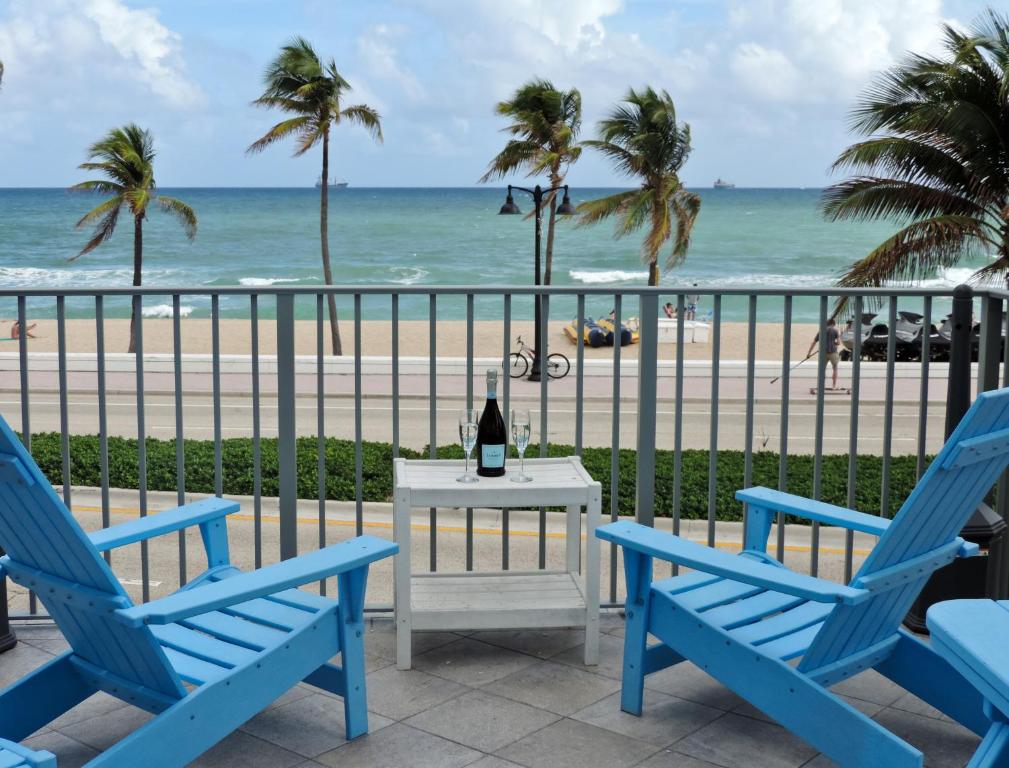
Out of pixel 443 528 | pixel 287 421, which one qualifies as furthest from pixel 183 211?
pixel 287 421

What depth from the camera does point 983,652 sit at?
1.71m

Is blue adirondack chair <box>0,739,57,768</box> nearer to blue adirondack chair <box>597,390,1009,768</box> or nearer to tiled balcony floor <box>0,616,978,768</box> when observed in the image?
tiled balcony floor <box>0,616,978,768</box>

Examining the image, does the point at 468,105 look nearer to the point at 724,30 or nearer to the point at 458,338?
the point at 724,30

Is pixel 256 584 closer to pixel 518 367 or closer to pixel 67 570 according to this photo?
pixel 67 570

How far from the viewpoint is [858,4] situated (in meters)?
73.5

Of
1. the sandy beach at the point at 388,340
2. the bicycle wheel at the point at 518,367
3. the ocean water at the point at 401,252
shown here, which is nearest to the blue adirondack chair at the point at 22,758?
the bicycle wheel at the point at 518,367

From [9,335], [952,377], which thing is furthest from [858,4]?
[952,377]

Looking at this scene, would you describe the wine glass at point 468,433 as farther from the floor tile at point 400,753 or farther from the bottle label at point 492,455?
the floor tile at point 400,753

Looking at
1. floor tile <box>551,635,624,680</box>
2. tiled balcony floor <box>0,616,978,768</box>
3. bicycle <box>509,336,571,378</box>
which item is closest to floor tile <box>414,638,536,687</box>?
tiled balcony floor <box>0,616,978,768</box>

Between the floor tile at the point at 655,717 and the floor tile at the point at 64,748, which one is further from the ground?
the floor tile at the point at 655,717

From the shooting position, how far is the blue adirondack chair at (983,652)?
A: 65.8 inches

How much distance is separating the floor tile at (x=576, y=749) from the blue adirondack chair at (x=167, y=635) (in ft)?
1.30

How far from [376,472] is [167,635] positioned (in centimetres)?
690

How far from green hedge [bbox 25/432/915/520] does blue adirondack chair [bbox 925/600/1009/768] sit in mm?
5949
